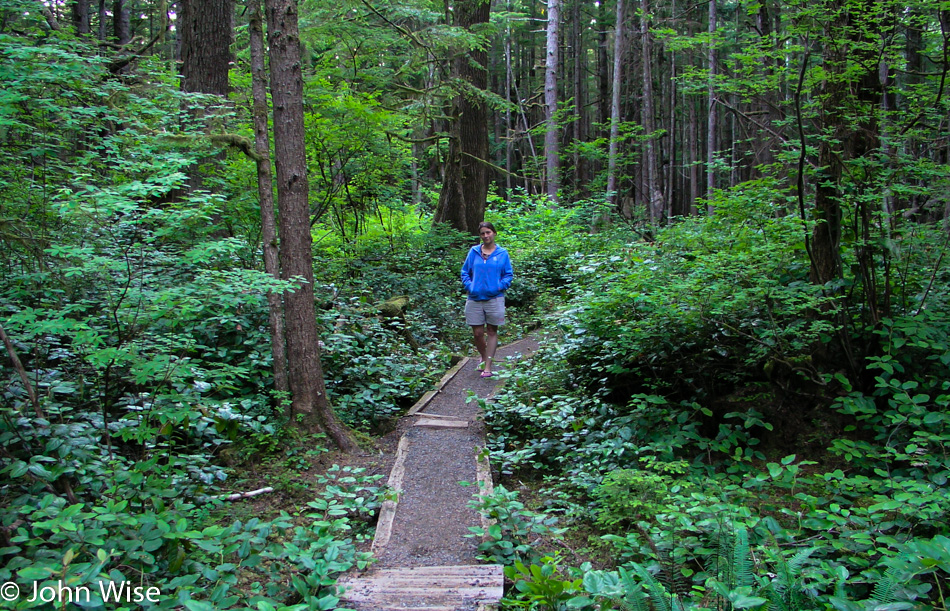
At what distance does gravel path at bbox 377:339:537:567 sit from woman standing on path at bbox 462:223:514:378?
3.22 ft

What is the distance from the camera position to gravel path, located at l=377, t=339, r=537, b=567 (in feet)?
12.7

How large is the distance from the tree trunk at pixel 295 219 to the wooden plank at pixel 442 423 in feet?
3.13

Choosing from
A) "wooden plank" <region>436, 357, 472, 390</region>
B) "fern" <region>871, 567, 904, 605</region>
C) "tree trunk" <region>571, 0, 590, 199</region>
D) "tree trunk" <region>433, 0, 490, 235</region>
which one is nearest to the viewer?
"fern" <region>871, 567, 904, 605</region>

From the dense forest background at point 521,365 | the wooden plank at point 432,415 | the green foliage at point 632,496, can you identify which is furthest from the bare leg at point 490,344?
the green foliage at point 632,496

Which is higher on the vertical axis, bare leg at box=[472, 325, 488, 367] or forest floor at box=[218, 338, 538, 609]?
bare leg at box=[472, 325, 488, 367]

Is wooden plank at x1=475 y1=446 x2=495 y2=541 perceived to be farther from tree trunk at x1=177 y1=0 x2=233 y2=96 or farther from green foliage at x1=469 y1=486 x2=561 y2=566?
tree trunk at x1=177 y1=0 x2=233 y2=96

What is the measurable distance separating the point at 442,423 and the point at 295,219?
280 cm

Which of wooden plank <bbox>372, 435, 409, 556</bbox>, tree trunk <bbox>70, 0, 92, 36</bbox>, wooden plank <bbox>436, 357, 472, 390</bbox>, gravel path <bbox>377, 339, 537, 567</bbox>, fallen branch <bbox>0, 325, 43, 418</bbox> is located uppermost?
tree trunk <bbox>70, 0, 92, 36</bbox>

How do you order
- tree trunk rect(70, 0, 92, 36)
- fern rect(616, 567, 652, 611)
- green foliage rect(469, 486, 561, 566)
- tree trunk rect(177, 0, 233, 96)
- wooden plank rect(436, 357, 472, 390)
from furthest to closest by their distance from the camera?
tree trunk rect(70, 0, 92, 36), tree trunk rect(177, 0, 233, 96), wooden plank rect(436, 357, 472, 390), green foliage rect(469, 486, 561, 566), fern rect(616, 567, 652, 611)

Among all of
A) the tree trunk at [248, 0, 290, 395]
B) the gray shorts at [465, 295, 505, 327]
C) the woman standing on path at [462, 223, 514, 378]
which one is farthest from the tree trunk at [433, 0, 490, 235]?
the tree trunk at [248, 0, 290, 395]

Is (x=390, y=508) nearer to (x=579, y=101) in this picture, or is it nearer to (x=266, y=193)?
(x=266, y=193)

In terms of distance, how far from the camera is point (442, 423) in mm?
6391

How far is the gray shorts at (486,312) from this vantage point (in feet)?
25.2

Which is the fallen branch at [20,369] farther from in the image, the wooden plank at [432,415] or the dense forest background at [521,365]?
the wooden plank at [432,415]
